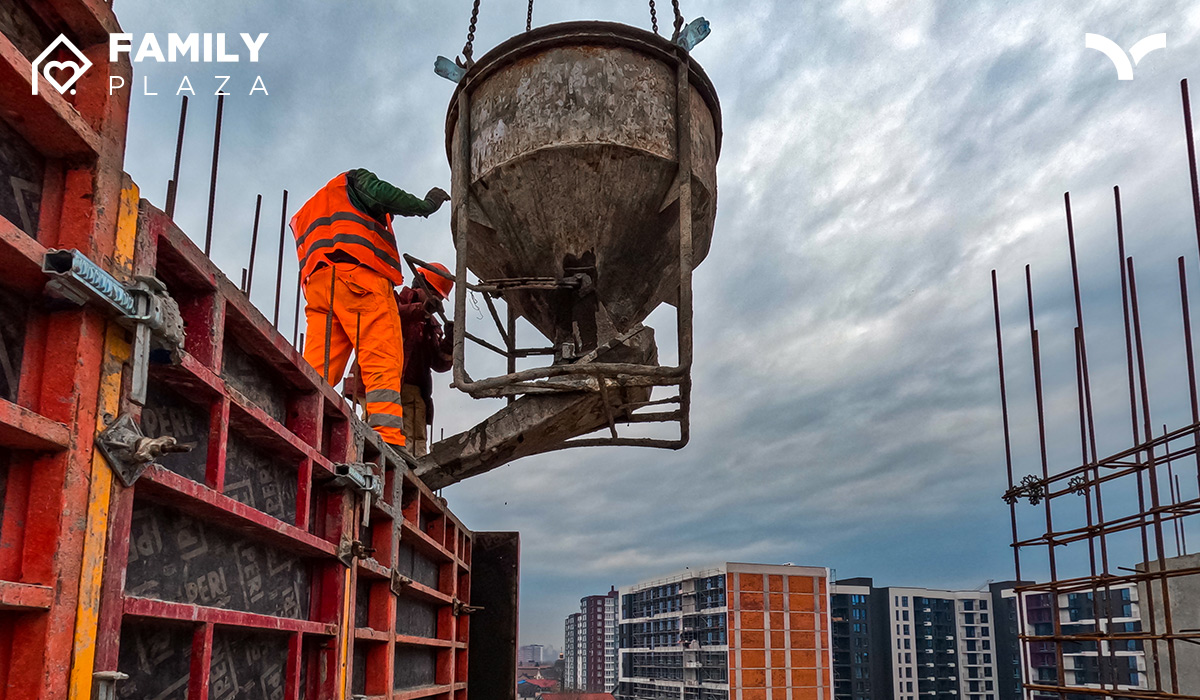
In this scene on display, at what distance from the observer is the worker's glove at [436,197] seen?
5930 mm

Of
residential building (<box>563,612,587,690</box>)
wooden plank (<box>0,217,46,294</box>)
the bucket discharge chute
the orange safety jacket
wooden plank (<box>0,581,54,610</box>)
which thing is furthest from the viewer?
residential building (<box>563,612,587,690</box>)

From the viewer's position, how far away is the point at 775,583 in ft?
157

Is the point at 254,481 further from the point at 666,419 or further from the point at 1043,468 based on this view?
the point at 1043,468

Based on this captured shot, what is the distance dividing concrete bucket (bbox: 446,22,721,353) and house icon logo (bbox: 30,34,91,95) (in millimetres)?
3676

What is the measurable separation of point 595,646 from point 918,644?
49421mm

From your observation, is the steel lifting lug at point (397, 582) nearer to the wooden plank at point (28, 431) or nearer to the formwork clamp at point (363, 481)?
the formwork clamp at point (363, 481)

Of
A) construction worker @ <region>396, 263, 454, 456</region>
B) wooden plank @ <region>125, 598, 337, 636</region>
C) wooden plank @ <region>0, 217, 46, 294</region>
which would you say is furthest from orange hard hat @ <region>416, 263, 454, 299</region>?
wooden plank @ <region>0, 217, 46, 294</region>

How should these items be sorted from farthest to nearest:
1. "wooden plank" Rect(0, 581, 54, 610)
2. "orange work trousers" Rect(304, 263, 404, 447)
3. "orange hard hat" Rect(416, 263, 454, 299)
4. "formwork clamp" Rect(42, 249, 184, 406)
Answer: "orange hard hat" Rect(416, 263, 454, 299)
"orange work trousers" Rect(304, 263, 404, 447)
"formwork clamp" Rect(42, 249, 184, 406)
"wooden plank" Rect(0, 581, 54, 610)

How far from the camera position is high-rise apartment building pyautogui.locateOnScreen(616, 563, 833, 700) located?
4631 centimetres

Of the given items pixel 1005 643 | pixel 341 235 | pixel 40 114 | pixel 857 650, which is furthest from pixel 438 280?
pixel 1005 643

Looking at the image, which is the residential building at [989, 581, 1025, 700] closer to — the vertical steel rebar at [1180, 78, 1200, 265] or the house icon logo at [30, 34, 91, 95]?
the vertical steel rebar at [1180, 78, 1200, 265]

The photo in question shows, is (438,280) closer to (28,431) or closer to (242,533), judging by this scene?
(242,533)

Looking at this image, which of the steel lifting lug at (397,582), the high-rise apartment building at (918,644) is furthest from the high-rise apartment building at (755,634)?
the steel lifting lug at (397,582)

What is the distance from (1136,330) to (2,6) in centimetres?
737
